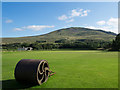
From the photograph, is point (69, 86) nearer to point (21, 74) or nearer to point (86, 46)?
point (21, 74)

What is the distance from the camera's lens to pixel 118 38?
82.4 meters

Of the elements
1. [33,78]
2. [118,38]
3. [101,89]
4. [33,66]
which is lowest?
[101,89]

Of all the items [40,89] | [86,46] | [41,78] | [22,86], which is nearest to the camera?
[40,89]

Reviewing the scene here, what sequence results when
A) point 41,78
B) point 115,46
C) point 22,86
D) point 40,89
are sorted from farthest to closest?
point 115,46
point 41,78
point 22,86
point 40,89

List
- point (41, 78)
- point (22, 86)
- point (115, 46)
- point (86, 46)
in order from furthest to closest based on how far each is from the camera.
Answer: point (86, 46) → point (115, 46) → point (41, 78) → point (22, 86)

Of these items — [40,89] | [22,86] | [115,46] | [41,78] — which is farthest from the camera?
[115,46]

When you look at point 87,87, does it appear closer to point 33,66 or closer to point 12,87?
point 33,66

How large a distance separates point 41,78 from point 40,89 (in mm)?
1699

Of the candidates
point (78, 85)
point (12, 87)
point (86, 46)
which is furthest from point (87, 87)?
point (86, 46)

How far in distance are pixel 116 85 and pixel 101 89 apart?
1.90 m

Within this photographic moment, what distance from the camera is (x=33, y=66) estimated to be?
10453 mm

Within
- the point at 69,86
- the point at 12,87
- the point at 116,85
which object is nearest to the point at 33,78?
the point at 12,87

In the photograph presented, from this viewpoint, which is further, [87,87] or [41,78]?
[41,78]

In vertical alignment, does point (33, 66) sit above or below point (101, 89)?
above
